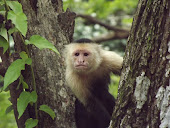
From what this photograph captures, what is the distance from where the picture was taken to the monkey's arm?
3512mm

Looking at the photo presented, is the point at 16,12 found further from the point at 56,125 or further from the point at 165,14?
the point at 56,125

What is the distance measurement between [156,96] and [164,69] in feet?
0.65

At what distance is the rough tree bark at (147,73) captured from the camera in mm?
1801

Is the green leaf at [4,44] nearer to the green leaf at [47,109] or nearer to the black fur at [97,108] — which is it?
the green leaf at [47,109]

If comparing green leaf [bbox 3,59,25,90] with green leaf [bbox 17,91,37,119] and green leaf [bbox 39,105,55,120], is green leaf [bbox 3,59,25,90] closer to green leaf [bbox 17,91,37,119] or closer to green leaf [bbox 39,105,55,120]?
green leaf [bbox 17,91,37,119]

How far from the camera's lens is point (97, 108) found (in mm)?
3471

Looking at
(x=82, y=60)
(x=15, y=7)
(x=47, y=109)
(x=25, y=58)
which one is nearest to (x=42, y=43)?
(x=25, y=58)

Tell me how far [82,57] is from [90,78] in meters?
0.30

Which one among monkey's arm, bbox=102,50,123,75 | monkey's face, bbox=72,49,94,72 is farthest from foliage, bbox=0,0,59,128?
monkey's arm, bbox=102,50,123,75

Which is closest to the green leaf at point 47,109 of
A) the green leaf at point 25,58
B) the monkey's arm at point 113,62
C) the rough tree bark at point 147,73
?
the green leaf at point 25,58

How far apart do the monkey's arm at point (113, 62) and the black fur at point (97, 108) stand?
172 millimetres

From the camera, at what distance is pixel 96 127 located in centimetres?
366

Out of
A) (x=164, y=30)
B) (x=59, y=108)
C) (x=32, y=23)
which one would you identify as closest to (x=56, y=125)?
(x=59, y=108)

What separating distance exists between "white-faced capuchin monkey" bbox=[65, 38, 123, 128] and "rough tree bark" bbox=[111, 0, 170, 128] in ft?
4.22
